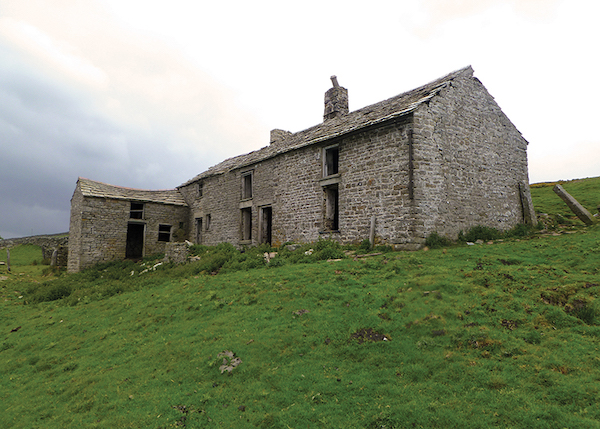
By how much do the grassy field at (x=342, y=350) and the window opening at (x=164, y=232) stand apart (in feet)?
42.9

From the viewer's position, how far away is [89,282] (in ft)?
57.9

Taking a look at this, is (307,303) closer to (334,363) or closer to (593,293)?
(334,363)

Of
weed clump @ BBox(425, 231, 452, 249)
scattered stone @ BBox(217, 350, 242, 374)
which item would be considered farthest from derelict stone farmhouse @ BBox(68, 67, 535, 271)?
scattered stone @ BBox(217, 350, 242, 374)

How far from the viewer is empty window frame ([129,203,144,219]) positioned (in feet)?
Result: 75.7

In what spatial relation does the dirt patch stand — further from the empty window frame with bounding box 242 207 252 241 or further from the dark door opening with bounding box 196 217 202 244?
the dark door opening with bounding box 196 217 202 244

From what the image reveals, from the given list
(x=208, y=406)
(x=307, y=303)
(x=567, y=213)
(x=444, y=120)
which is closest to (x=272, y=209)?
(x=444, y=120)

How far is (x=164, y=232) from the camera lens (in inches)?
966

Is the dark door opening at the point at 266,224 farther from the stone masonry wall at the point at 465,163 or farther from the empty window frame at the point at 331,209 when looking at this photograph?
the stone masonry wall at the point at 465,163

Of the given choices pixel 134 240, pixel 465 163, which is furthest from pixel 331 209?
pixel 134 240

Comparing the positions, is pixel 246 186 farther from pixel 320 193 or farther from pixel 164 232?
pixel 164 232

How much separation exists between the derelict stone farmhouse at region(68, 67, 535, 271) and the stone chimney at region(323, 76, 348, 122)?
0.06 m

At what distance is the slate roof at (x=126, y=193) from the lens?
21.6 metres

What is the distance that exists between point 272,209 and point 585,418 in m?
16.2

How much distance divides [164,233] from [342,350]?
21.0 meters
